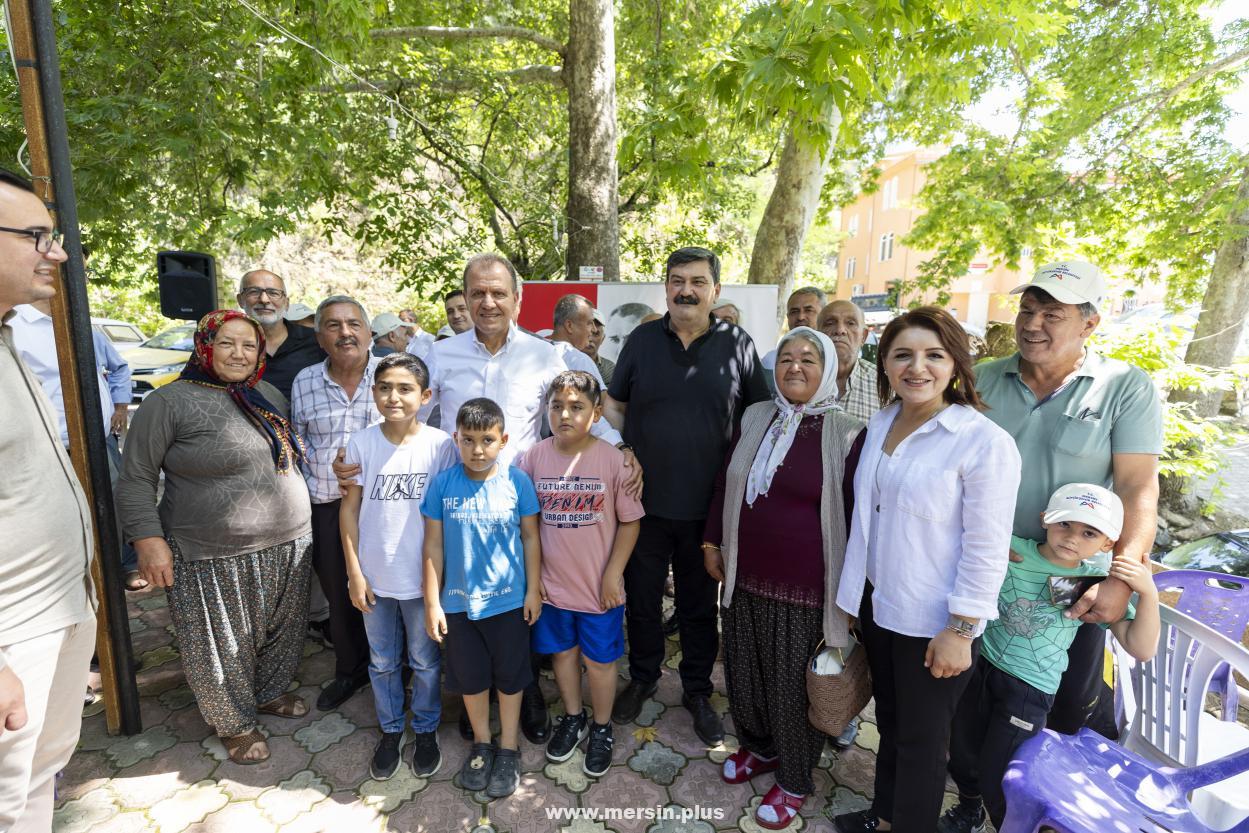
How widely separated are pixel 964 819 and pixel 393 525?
256 cm

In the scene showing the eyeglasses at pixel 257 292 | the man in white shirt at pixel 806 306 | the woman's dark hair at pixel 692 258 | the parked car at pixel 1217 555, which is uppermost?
the woman's dark hair at pixel 692 258

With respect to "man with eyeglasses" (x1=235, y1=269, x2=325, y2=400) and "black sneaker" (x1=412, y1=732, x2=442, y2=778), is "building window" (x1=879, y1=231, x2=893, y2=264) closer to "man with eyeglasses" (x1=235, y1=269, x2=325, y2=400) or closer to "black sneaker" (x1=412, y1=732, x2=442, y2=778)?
"man with eyeglasses" (x1=235, y1=269, x2=325, y2=400)

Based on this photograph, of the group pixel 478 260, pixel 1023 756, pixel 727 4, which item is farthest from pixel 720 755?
pixel 727 4

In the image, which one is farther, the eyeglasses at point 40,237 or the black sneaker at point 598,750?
the black sneaker at point 598,750

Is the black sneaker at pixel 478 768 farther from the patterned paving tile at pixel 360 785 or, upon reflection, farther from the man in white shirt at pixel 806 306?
the man in white shirt at pixel 806 306

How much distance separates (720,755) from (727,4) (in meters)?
9.00

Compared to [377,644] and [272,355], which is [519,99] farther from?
[377,644]

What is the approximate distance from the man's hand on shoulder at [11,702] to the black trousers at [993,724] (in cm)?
271

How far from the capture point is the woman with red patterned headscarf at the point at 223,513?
2.51 m

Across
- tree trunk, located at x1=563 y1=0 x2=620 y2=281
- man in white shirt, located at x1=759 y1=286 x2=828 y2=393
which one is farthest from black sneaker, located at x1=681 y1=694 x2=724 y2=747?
tree trunk, located at x1=563 y1=0 x2=620 y2=281

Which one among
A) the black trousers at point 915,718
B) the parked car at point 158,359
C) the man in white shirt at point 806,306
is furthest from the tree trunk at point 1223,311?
the parked car at point 158,359

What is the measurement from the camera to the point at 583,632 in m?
2.72

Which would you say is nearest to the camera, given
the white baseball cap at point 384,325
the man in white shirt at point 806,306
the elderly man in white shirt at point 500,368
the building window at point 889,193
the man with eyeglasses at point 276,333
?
the elderly man in white shirt at point 500,368

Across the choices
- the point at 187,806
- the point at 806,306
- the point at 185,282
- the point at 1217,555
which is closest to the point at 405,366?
the point at 187,806
